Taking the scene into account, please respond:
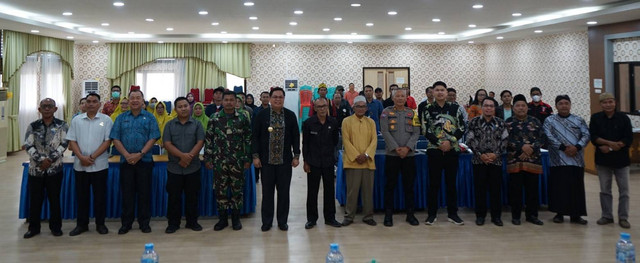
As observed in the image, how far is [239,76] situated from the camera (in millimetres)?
16250

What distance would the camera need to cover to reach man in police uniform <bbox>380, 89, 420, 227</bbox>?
5.44 metres

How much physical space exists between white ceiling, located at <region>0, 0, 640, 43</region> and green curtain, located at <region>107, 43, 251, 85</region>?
0.68 meters

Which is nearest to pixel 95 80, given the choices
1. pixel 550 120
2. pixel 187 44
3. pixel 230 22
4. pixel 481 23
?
pixel 187 44

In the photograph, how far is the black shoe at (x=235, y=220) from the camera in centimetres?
534

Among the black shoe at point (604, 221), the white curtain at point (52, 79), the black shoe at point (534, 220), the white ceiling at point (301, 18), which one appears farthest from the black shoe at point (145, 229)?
the white curtain at point (52, 79)

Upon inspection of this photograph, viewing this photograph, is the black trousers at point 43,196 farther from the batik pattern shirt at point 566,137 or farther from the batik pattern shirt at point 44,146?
the batik pattern shirt at point 566,137

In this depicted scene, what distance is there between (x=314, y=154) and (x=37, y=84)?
11.4 meters

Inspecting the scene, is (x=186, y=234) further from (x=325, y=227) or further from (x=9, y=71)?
(x=9, y=71)

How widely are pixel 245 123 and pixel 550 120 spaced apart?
341 cm

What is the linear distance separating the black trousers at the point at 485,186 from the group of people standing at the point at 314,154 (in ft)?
0.04

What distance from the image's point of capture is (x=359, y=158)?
5332 mm

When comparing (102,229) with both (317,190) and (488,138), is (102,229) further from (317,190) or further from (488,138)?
(488,138)

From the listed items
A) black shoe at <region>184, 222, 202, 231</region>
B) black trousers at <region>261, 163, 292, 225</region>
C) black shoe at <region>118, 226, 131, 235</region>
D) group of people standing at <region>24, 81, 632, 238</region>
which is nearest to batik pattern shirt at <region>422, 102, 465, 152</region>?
group of people standing at <region>24, 81, 632, 238</region>

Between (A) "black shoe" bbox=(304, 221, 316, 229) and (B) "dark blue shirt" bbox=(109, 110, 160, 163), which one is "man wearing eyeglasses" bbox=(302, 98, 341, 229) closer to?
(A) "black shoe" bbox=(304, 221, 316, 229)
